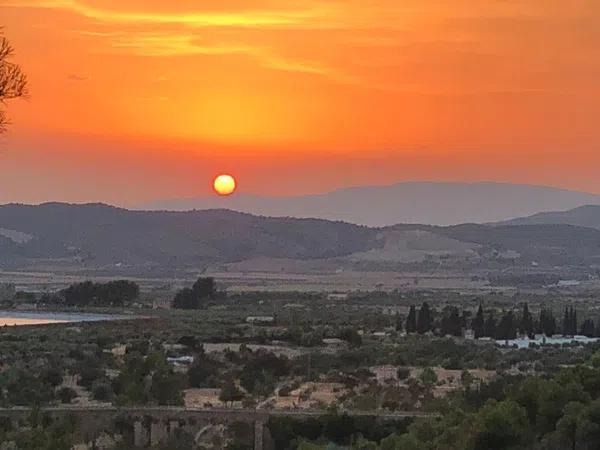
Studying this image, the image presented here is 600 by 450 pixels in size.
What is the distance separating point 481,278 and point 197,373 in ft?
475

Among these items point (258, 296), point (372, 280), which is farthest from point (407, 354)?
point (372, 280)

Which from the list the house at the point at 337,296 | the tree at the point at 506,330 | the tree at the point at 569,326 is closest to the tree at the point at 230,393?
the tree at the point at 506,330

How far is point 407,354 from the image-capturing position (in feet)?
184

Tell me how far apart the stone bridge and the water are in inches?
1858

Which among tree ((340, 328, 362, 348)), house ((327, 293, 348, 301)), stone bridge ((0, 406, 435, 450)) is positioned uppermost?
house ((327, 293, 348, 301))

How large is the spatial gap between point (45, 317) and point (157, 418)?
5695cm

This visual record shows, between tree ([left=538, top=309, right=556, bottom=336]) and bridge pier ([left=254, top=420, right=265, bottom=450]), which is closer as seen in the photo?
bridge pier ([left=254, top=420, right=265, bottom=450])

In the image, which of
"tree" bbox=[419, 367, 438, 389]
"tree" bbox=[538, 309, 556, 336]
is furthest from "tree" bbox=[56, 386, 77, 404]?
"tree" bbox=[538, 309, 556, 336]

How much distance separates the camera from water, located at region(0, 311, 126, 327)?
8464 centimetres

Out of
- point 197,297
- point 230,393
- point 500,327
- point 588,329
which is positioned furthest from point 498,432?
point 197,297

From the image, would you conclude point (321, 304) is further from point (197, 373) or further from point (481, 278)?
point (481, 278)

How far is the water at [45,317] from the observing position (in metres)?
84.6

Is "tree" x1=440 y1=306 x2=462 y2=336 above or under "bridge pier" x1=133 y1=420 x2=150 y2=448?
above

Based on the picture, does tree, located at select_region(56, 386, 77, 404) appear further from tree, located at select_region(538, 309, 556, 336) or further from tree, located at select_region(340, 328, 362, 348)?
tree, located at select_region(538, 309, 556, 336)
